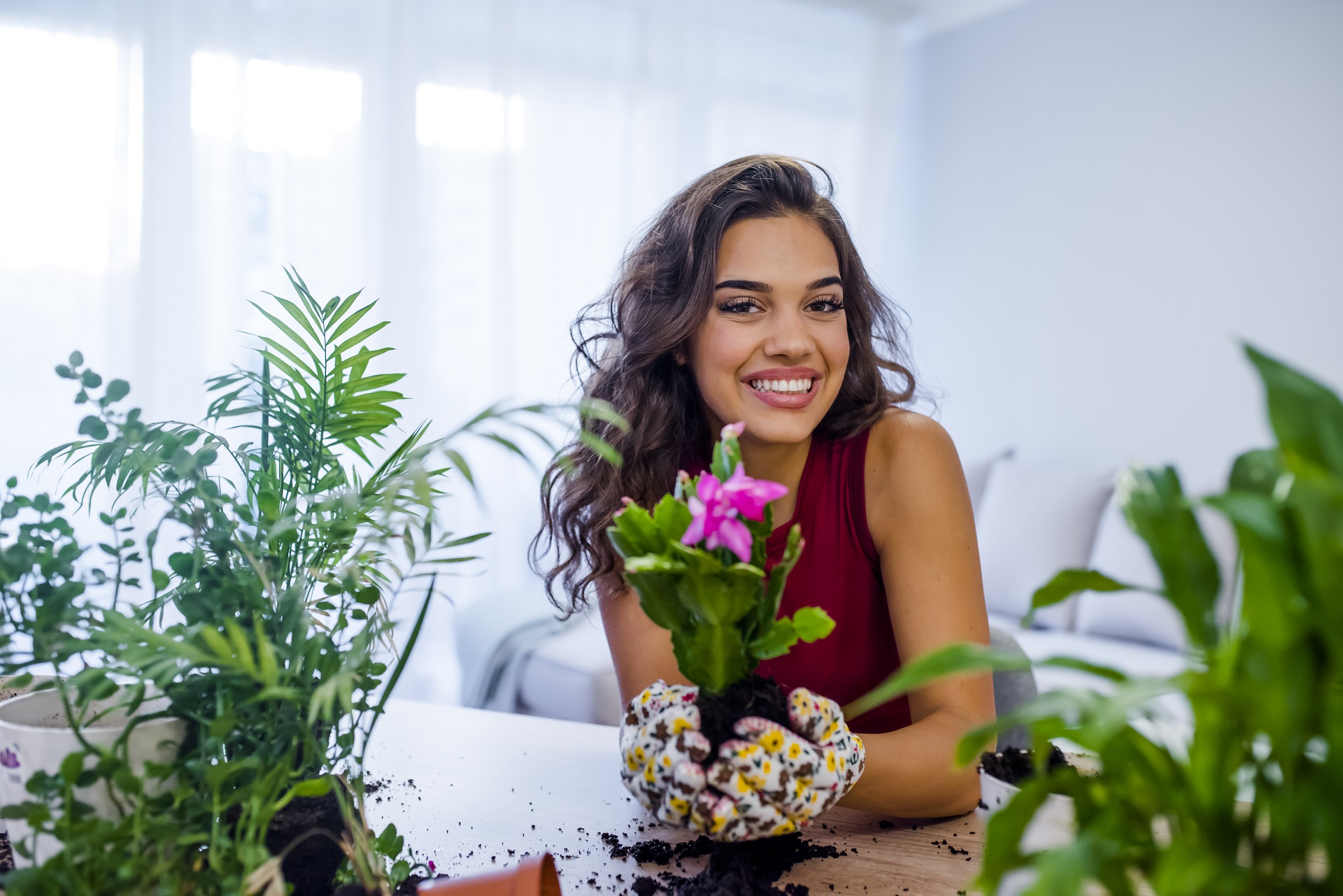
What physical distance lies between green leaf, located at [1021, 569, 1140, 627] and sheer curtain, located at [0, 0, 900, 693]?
2.94 meters

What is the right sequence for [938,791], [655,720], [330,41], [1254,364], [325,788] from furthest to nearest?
[330,41]
[938,791]
[655,720]
[325,788]
[1254,364]

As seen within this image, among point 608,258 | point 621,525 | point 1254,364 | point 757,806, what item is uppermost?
point 608,258

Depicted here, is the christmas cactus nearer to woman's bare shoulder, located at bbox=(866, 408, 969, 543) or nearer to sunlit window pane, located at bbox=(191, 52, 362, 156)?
woman's bare shoulder, located at bbox=(866, 408, 969, 543)

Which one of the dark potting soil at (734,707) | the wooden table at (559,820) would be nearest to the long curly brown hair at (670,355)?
the wooden table at (559,820)

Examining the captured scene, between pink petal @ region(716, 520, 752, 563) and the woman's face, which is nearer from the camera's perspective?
pink petal @ region(716, 520, 752, 563)

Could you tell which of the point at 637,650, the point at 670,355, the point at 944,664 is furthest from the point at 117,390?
the point at 670,355

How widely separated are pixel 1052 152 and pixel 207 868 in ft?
13.8

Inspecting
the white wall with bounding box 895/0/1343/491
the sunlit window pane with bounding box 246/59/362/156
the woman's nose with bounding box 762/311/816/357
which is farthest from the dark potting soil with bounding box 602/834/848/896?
the sunlit window pane with bounding box 246/59/362/156

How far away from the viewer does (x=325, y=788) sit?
0.68 m

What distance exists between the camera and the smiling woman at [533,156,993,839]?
137 centimetres

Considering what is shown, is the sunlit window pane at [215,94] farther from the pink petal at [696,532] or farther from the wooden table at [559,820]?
the pink petal at [696,532]

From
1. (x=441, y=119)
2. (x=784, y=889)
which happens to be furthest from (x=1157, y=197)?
(x=784, y=889)

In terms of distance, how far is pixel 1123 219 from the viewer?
3.83m

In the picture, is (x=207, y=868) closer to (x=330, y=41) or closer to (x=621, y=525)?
(x=621, y=525)
